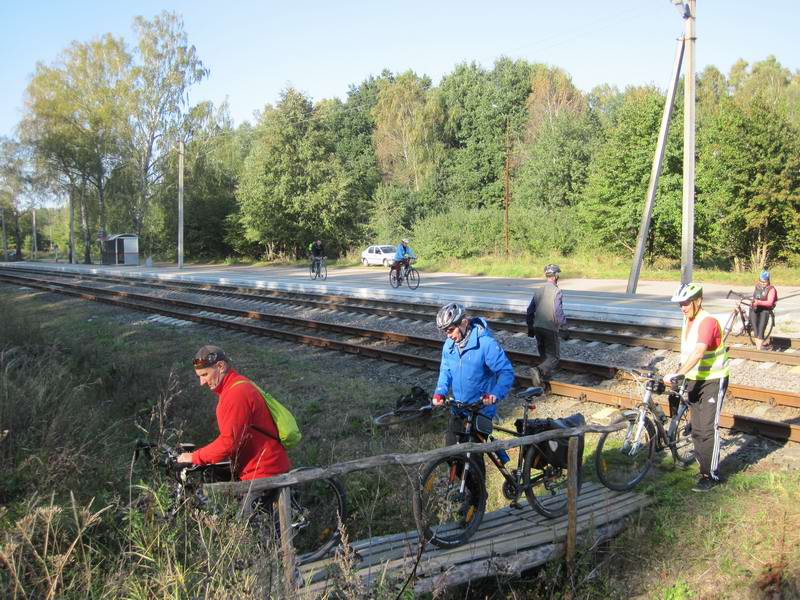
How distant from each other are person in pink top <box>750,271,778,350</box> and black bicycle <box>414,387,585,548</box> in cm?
739

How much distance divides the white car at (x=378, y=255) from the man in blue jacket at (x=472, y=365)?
36.9 meters

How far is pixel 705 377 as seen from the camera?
5.66m

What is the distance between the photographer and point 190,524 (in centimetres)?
415

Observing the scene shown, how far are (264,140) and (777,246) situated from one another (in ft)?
110

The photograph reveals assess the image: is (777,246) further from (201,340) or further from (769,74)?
(769,74)

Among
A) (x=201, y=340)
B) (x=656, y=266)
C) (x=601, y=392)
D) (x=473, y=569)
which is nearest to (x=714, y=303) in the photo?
(x=601, y=392)

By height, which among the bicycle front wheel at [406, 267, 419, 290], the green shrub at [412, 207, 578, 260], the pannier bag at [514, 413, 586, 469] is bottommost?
the pannier bag at [514, 413, 586, 469]

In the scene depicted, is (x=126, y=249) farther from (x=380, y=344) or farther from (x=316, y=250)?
(x=380, y=344)

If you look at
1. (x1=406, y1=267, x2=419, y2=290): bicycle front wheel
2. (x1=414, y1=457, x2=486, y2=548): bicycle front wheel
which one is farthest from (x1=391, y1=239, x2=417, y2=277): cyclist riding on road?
(x1=414, y1=457, x2=486, y2=548): bicycle front wheel

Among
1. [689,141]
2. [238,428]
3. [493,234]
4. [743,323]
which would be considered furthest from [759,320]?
[493,234]

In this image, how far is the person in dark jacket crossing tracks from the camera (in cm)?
944

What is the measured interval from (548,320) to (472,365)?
179 inches

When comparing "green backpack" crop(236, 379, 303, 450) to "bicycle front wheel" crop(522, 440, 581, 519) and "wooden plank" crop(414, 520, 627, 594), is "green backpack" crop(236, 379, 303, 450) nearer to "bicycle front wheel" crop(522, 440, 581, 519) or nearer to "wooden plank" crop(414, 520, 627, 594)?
"wooden plank" crop(414, 520, 627, 594)

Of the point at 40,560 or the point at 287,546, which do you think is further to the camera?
the point at 287,546
